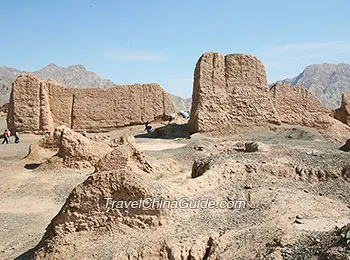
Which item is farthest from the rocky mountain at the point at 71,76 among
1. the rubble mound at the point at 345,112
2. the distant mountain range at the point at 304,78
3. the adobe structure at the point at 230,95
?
the adobe structure at the point at 230,95

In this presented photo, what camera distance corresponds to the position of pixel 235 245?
3844 mm

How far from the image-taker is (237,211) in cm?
496

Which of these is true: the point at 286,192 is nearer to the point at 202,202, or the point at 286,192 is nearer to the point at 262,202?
the point at 262,202

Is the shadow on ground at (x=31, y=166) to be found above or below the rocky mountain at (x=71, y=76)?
below

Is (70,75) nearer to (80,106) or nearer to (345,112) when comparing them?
(80,106)

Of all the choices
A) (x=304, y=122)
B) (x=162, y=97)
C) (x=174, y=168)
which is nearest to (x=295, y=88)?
(x=304, y=122)

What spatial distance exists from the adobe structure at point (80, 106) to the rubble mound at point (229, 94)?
4.69m

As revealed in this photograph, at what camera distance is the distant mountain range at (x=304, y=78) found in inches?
2660

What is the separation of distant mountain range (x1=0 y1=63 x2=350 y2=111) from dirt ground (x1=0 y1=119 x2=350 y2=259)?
55.3 meters

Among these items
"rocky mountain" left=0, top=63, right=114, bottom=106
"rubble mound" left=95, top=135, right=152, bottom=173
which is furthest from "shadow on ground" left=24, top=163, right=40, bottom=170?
"rocky mountain" left=0, top=63, right=114, bottom=106

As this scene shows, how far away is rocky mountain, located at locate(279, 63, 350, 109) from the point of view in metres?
66.3

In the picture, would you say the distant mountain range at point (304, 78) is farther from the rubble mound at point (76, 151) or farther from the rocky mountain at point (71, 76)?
the rubble mound at point (76, 151)

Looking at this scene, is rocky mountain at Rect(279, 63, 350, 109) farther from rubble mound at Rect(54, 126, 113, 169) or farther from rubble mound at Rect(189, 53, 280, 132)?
rubble mound at Rect(54, 126, 113, 169)

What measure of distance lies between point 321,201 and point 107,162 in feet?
15.7
